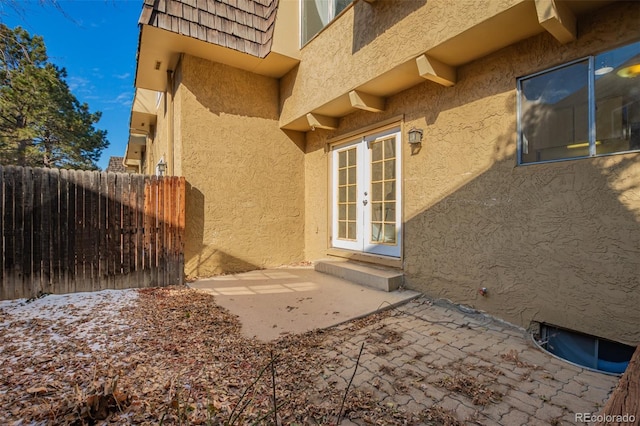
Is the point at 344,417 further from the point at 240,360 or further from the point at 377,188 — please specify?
the point at 377,188

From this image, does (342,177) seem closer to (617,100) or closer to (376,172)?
(376,172)

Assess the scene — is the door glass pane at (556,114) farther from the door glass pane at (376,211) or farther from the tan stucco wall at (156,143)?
the tan stucco wall at (156,143)

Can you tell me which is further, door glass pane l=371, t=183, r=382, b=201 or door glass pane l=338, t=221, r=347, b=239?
door glass pane l=338, t=221, r=347, b=239

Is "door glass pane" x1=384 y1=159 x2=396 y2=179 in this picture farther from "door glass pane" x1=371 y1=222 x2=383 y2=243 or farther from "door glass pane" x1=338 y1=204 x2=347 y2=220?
"door glass pane" x1=338 y1=204 x2=347 y2=220

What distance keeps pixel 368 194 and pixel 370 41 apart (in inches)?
107

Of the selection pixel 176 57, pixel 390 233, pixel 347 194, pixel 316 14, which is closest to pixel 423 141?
pixel 390 233

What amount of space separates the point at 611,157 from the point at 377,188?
11.2 feet

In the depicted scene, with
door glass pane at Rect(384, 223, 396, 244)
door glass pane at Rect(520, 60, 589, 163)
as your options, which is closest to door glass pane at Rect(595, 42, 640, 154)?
door glass pane at Rect(520, 60, 589, 163)

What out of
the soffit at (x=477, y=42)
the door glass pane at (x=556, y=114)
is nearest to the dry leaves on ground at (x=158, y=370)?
the door glass pane at (x=556, y=114)

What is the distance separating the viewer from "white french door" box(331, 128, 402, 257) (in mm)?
5645

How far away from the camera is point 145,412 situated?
2.20 meters

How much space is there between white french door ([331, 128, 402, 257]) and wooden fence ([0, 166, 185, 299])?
332 centimetres

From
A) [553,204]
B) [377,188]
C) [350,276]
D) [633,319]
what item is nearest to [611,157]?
[553,204]

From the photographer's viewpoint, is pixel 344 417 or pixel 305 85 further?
pixel 305 85
